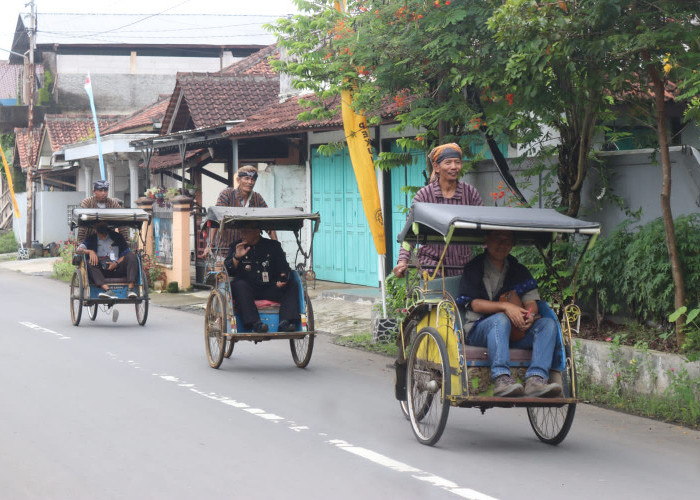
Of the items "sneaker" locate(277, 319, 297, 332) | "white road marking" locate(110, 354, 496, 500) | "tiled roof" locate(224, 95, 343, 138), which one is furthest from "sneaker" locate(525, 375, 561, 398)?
"tiled roof" locate(224, 95, 343, 138)

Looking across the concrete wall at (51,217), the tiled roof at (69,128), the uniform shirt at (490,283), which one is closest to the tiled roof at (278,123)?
the uniform shirt at (490,283)

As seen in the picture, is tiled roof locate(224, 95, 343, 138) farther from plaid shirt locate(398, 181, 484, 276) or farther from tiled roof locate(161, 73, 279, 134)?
plaid shirt locate(398, 181, 484, 276)

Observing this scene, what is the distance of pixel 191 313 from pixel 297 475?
1260cm

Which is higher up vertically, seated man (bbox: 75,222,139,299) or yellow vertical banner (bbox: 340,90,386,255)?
yellow vertical banner (bbox: 340,90,386,255)

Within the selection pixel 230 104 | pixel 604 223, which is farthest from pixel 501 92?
pixel 230 104

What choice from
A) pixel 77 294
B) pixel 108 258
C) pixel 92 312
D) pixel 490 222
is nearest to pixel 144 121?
pixel 92 312

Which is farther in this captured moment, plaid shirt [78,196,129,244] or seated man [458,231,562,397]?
plaid shirt [78,196,129,244]

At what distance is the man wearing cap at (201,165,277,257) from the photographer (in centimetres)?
1219

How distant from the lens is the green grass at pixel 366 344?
13.3 meters

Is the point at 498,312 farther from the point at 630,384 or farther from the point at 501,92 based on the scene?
the point at 501,92

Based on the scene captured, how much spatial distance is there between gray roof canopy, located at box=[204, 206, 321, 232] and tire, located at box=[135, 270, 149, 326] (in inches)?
180

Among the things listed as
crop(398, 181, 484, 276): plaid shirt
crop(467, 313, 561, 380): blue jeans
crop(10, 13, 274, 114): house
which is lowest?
crop(467, 313, 561, 380): blue jeans

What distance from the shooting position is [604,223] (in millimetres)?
12008

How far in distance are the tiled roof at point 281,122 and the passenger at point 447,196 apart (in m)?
9.48
